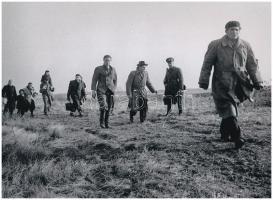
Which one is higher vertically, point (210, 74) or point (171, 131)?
point (210, 74)

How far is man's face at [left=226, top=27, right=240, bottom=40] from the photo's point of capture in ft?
16.9

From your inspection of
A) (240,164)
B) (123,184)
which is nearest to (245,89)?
(240,164)

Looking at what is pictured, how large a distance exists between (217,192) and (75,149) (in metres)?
2.86

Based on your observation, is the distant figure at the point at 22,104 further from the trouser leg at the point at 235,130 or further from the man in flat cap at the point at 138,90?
the trouser leg at the point at 235,130

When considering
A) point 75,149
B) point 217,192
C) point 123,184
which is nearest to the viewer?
point 217,192

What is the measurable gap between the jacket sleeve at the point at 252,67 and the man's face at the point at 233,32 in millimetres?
387

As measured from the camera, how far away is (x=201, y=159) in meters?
4.66

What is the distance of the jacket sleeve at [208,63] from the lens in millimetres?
5418

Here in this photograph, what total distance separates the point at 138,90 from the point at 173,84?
1631 mm

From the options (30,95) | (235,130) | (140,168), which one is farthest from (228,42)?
(30,95)

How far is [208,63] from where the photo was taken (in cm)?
544

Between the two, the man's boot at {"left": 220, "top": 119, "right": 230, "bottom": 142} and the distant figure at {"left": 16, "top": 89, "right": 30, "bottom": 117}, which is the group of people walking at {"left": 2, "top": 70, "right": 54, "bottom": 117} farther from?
the man's boot at {"left": 220, "top": 119, "right": 230, "bottom": 142}

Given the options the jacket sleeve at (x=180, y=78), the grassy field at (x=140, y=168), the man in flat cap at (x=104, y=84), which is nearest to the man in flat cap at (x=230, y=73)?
the grassy field at (x=140, y=168)

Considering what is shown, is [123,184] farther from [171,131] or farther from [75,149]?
[171,131]
